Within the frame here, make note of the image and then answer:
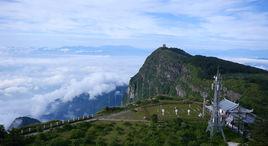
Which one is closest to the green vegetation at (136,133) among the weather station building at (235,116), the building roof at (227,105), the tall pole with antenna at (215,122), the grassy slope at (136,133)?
the grassy slope at (136,133)

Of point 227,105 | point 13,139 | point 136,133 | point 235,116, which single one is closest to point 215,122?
point 235,116

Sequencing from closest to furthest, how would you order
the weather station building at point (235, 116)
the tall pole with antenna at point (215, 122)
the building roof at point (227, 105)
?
the tall pole with antenna at point (215, 122) → the weather station building at point (235, 116) → the building roof at point (227, 105)

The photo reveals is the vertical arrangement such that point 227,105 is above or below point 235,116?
above

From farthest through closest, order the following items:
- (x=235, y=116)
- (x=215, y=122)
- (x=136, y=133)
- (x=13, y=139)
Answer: (x=235, y=116), (x=215, y=122), (x=136, y=133), (x=13, y=139)

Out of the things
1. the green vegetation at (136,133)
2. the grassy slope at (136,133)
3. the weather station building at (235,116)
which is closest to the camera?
the green vegetation at (136,133)

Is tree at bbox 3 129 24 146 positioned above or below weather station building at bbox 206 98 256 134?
below

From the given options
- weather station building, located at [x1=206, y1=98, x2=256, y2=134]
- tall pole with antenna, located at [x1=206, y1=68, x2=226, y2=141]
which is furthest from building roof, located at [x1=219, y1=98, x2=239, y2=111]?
tall pole with antenna, located at [x1=206, y1=68, x2=226, y2=141]

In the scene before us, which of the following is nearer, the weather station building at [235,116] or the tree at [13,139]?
the tree at [13,139]

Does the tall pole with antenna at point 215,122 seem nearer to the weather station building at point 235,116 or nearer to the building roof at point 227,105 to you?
the weather station building at point 235,116

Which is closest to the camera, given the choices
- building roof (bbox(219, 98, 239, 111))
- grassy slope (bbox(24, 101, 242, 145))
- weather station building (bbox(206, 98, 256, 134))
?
grassy slope (bbox(24, 101, 242, 145))

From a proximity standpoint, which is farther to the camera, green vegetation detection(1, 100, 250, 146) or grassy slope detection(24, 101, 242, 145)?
grassy slope detection(24, 101, 242, 145)

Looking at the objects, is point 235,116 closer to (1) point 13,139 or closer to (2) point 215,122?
(2) point 215,122

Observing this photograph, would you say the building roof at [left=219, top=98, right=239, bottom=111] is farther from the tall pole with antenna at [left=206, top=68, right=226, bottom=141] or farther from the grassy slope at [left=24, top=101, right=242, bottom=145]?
the tall pole with antenna at [left=206, top=68, right=226, bottom=141]
